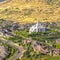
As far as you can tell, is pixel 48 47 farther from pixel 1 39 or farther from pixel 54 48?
pixel 1 39

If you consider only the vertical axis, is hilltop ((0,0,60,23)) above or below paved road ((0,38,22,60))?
above

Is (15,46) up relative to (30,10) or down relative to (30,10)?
down

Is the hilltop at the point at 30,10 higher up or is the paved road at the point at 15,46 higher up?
the hilltop at the point at 30,10

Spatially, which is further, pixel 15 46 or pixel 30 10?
pixel 30 10

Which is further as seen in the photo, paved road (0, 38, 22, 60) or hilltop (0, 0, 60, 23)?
hilltop (0, 0, 60, 23)

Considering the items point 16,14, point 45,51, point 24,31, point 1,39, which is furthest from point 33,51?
point 16,14

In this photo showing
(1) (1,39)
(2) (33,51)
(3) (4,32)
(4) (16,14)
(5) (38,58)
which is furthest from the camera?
(4) (16,14)

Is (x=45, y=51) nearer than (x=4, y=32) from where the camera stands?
Yes

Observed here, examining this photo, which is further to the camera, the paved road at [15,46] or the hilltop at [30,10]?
the hilltop at [30,10]
